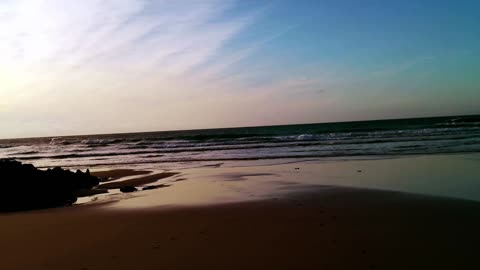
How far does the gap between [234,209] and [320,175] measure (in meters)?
6.18

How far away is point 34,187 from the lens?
11.6 m

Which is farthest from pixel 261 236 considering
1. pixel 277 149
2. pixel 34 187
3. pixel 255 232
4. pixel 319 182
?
pixel 277 149

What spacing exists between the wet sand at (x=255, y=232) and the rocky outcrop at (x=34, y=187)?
48.8 inches

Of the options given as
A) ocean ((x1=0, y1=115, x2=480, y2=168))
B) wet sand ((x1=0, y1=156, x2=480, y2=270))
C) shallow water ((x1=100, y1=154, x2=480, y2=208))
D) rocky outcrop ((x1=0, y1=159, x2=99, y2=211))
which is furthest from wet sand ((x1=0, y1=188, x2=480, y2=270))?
ocean ((x1=0, y1=115, x2=480, y2=168))

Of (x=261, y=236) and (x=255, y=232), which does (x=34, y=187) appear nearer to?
(x=255, y=232)

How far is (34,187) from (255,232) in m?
8.33

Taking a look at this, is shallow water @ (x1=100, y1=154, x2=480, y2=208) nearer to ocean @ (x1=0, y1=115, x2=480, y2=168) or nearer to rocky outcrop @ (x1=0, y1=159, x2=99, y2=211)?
rocky outcrop @ (x1=0, y1=159, x2=99, y2=211)

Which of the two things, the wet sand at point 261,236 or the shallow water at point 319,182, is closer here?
the wet sand at point 261,236

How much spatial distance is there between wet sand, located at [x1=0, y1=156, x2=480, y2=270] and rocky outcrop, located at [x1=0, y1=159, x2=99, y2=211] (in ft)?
4.07

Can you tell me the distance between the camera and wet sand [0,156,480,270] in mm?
5051

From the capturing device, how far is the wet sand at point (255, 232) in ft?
16.6

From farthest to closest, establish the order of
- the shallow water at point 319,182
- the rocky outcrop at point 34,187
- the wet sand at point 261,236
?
the rocky outcrop at point 34,187 → the shallow water at point 319,182 → the wet sand at point 261,236

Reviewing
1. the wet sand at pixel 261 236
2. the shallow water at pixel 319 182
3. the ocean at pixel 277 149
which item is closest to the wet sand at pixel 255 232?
Answer: the wet sand at pixel 261 236

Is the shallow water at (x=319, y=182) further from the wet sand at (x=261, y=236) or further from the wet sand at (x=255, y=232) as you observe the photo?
the wet sand at (x=261, y=236)
